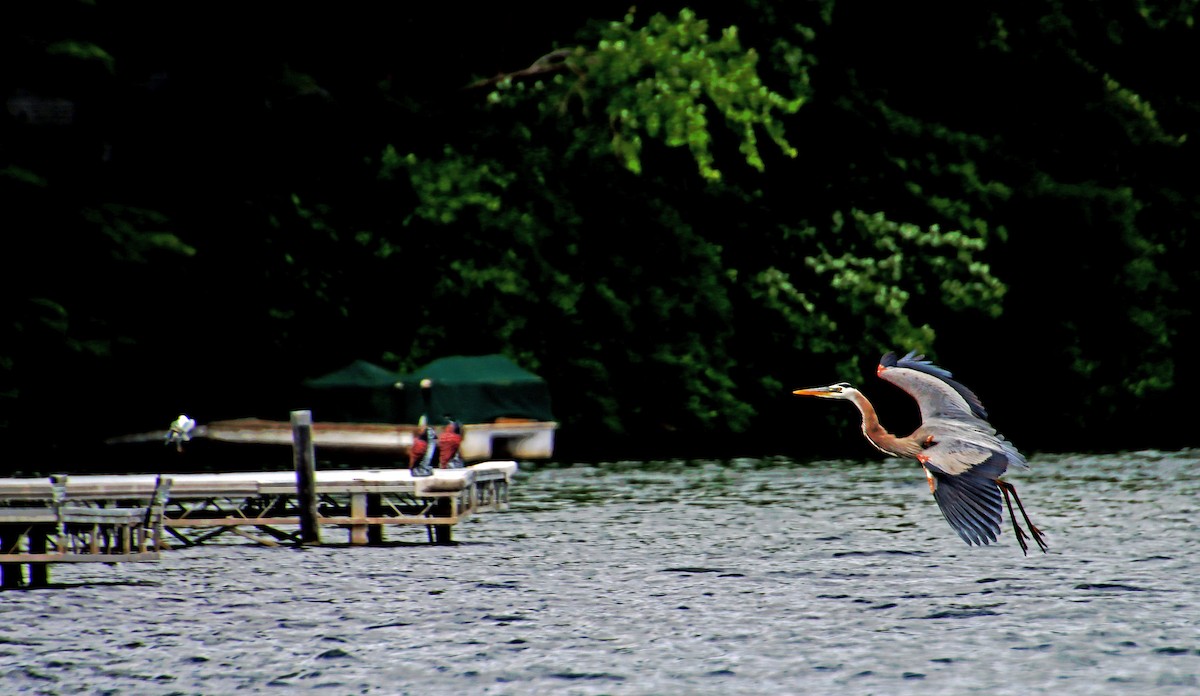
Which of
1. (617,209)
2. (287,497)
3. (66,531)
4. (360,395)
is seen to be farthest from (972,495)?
(617,209)

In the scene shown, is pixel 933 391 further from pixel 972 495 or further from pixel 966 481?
pixel 972 495

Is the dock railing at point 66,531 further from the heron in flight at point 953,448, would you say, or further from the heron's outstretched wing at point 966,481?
the heron's outstretched wing at point 966,481

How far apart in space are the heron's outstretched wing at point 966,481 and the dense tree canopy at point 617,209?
1126 inches

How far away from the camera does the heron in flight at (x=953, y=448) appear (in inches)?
533

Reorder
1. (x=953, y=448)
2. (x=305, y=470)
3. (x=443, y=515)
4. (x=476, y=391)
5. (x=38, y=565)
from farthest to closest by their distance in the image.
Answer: (x=476, y=391) → (x=443, y=515) → (x=305, y=470) → (x=38, y=565) → (x=953, y=448)

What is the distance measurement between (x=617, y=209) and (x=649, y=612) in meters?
33.0

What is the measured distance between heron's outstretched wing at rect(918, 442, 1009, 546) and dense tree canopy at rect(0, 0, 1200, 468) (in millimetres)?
28605

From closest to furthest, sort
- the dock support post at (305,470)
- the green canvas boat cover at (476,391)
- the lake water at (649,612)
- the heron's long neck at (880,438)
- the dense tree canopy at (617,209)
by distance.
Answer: the heron's long neck at (880,438)
the lake water at (649,612)
the dock support post at (305,470)
the dense tree canopy at (617,209)
the green canvas boat cover at (476,391)

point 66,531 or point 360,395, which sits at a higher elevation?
point 360,395

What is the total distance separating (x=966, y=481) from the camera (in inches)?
541

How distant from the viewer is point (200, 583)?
21.1 meters

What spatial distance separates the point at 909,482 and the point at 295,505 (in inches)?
543

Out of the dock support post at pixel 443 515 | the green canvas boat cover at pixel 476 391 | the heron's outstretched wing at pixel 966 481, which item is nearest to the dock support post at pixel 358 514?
the dock support post at pixel 443 515

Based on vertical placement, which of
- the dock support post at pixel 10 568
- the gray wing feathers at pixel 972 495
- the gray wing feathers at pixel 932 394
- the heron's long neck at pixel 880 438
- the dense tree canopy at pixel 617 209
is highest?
the dense tree canopy at pixel 617 209
